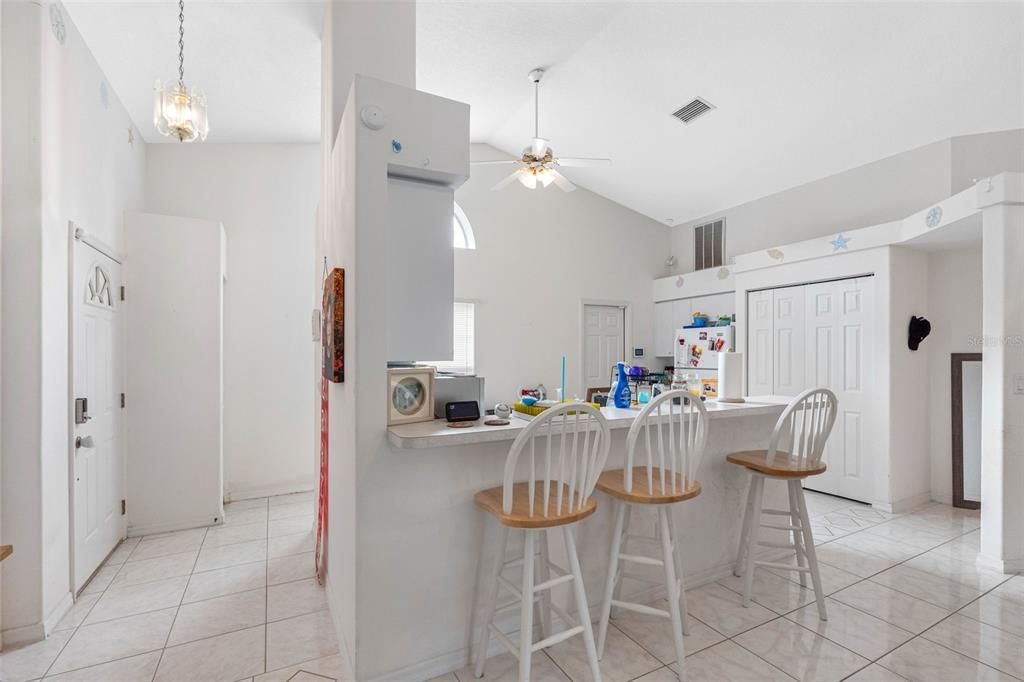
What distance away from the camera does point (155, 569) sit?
290 centimetres

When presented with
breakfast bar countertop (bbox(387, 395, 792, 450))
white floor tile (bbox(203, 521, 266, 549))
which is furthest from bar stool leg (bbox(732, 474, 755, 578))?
white floor tile (bbox(203, 521, 266, 549))

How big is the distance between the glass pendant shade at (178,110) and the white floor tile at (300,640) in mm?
2504

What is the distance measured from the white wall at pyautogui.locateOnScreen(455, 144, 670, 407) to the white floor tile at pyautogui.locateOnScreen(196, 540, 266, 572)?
2.86 meters

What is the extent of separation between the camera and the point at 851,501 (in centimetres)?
421

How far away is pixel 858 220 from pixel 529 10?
3.58 m

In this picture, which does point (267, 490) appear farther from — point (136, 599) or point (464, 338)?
point (464, 338)

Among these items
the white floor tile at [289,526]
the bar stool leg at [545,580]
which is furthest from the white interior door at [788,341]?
the white floor tile at [289,526]

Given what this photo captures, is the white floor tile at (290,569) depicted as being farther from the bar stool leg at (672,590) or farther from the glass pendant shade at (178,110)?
the glass pendant shade at (178,110)

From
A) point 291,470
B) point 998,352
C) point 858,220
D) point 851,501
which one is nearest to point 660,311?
point 858,220

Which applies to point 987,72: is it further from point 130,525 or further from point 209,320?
point 130,525

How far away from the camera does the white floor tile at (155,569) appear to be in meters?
2.76

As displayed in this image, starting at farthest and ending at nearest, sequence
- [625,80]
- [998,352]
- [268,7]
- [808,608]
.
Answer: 1. [625,80]
2. [998,352]
3. [268,7]
4. [808,608]

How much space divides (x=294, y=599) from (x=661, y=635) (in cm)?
187

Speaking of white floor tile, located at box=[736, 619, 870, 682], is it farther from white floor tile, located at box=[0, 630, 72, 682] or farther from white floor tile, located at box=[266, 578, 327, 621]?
white floor tile, located at box=[0, 630, 72, 682]
